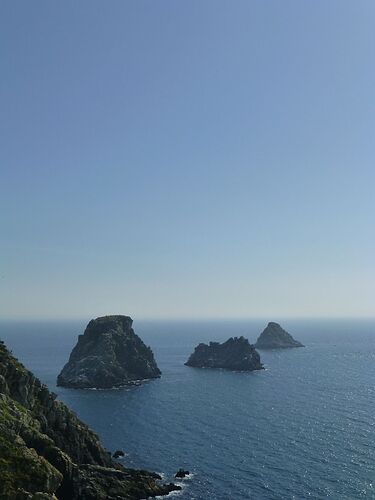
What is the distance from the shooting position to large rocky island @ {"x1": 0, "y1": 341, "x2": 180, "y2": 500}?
58938mm

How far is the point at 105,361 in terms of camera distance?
18225cm

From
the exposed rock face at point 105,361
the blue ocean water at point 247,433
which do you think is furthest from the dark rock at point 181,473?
the exposed rock face at point 105,361

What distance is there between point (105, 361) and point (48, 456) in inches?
4588

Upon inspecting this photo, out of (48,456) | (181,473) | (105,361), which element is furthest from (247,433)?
(105,361)

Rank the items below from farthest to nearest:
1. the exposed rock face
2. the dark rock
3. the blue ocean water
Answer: the exposed rock face → the dark rock → the blue ocean water

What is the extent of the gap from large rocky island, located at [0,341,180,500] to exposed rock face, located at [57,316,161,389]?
89308mm

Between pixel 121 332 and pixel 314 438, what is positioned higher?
pixel 121 332

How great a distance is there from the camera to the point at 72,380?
6801 inches

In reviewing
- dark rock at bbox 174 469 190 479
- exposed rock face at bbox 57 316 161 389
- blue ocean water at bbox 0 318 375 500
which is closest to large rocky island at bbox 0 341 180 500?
dark rock at bbox 174 469 190 479

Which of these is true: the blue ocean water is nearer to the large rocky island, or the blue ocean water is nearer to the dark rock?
the dark rock

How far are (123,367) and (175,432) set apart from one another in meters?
81.0

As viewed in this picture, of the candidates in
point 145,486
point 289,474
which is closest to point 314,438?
point 289,474

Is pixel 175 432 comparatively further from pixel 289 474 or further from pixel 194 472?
pixel 289 474

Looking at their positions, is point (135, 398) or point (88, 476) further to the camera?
point (135, 398)
